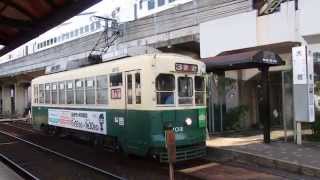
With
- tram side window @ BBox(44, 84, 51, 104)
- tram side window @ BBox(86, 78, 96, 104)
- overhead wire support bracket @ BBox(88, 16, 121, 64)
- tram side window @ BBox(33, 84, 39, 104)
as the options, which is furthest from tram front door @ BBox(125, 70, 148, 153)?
overhead wire support bracket @ BBox(88, 16, 121, 64)

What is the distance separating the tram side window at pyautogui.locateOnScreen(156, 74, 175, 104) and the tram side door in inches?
20.6

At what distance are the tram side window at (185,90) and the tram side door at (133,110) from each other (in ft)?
3.73

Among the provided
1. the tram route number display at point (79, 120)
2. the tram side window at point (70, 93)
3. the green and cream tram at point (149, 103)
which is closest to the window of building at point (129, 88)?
the green and cream tram at point (149, 103)

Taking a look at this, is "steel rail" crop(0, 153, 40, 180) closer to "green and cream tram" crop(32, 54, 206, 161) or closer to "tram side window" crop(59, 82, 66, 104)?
"green and cream tram" crop(32, 54, 206, 161)

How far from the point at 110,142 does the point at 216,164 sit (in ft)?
11.3

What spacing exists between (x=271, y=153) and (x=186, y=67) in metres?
3.23

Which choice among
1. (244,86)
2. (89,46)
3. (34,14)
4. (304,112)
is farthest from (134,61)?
(89,46)

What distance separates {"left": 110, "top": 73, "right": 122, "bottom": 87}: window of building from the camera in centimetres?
1344

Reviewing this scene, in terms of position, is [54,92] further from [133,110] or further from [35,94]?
[133,110]

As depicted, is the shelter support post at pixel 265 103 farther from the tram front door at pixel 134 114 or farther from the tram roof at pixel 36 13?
the tram roof at pixel 36 13

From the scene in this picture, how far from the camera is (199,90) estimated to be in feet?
44.2

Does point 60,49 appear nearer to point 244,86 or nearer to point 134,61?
point 244,86

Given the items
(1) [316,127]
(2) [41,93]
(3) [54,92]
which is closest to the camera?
(1) [316,127]

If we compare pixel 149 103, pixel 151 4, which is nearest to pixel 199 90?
pixel 149 103
